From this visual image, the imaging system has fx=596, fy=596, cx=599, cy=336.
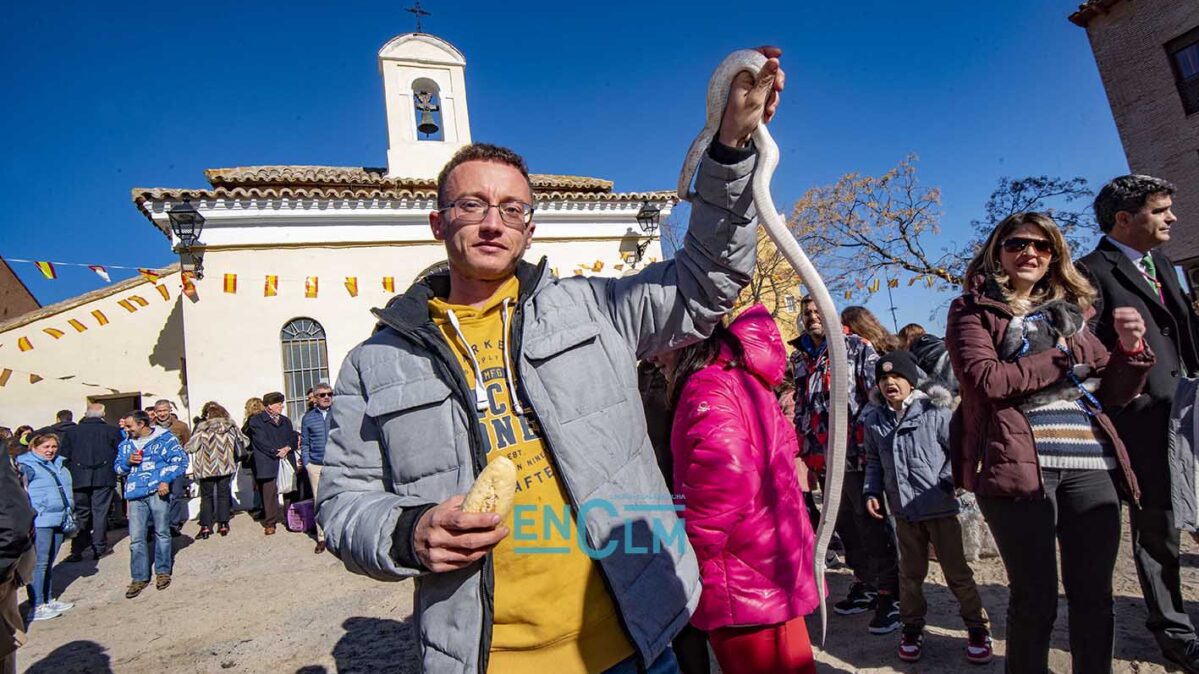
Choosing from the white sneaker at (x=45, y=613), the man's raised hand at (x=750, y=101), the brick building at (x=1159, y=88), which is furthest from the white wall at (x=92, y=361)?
the brick building at (x=1159, y=88)

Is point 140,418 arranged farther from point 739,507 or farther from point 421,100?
point 421,100

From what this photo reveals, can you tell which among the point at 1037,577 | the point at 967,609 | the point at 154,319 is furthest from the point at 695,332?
the point at 154,319

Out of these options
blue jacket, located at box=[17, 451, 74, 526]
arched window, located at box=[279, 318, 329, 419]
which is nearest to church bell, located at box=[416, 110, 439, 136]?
arched window, located at box=[279, 318, 329, 419]

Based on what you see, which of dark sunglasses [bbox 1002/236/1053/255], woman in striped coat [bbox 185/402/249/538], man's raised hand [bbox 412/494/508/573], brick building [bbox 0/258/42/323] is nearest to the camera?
man's raised hand [bbox 412/494/508/573]

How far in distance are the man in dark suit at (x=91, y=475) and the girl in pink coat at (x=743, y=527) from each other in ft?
30.8

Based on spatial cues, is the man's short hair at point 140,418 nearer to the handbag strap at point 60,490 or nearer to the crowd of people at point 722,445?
the handbag strap at point 60,490

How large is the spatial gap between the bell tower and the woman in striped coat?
727cm

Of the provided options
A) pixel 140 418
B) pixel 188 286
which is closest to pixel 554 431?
pixel 140 418

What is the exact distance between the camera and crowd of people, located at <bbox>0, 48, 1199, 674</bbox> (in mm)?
1471

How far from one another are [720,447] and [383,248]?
11.1 metres

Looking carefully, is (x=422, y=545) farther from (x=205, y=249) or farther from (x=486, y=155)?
(x=205, y=249)

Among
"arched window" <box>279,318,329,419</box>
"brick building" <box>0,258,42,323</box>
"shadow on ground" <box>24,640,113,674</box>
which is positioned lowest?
"shadow on ground" <box>24,640,113,674</box>

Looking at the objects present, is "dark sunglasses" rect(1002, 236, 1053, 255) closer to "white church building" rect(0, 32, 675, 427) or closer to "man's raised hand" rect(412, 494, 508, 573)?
"man's raised hand" rect(412, 494, 508, 573)

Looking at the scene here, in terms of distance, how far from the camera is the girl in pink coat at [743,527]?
2.20 metres
